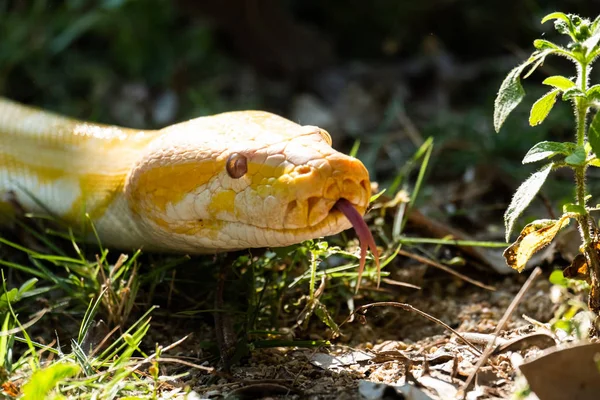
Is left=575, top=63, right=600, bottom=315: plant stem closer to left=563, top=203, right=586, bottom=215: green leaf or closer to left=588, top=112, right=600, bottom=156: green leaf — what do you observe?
left=563, top=203, right=586, bottom=215: green leaf

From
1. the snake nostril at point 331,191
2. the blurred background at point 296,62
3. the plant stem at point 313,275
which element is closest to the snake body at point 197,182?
the snake nostril at point 331,191

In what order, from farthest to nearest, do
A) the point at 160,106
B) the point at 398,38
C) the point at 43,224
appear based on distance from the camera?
1. the point at 398,38
2. the point at 160,106
3. the point at 43,224

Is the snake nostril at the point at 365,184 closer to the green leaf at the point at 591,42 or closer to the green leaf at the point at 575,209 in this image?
the green leaf at the point at 575,209

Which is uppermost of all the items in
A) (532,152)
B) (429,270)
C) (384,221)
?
(532,152)

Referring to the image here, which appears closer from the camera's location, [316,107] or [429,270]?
[429,270]

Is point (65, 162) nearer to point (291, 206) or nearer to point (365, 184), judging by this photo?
point (291, 206)

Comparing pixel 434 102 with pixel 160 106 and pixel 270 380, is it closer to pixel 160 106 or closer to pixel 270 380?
pixel 160 106

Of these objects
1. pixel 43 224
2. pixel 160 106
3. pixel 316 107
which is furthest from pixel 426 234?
pixel 160 106

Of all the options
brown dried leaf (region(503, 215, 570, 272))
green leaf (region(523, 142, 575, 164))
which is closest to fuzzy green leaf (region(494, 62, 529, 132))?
green leaf (region(523, 142, 575, 164))
